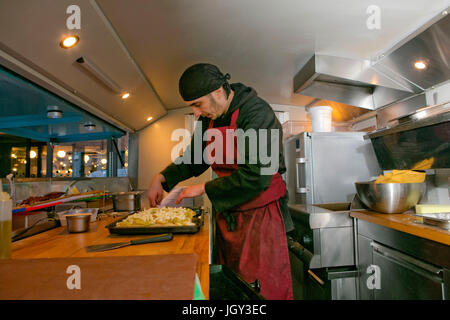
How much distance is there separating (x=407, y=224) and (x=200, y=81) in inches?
43.5

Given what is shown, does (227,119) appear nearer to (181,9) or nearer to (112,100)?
(181,9)

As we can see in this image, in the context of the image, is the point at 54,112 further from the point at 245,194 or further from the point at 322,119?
the point at 322,119

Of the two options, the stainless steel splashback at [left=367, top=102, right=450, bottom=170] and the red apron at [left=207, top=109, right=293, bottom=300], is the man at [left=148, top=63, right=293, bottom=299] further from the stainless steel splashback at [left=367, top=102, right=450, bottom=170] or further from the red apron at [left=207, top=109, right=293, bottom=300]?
the stainless steel splashback at [left=367, top=102, right=450, bottom=170]

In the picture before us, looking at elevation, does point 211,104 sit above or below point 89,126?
below

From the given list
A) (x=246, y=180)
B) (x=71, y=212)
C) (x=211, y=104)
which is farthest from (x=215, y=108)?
(x=71, y=212)

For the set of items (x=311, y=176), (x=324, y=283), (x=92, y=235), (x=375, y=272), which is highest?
(x=311, y=176)

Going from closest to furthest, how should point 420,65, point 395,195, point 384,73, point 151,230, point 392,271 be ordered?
1. point 151,230
2. point 392,271
3. point 395,195
4. point 420,65
5. point 384,73

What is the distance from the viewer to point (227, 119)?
1256 mm

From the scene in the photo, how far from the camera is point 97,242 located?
2.79 ft

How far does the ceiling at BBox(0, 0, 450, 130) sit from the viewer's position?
119 centimetres

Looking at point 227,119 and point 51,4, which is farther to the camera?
point 227,119
